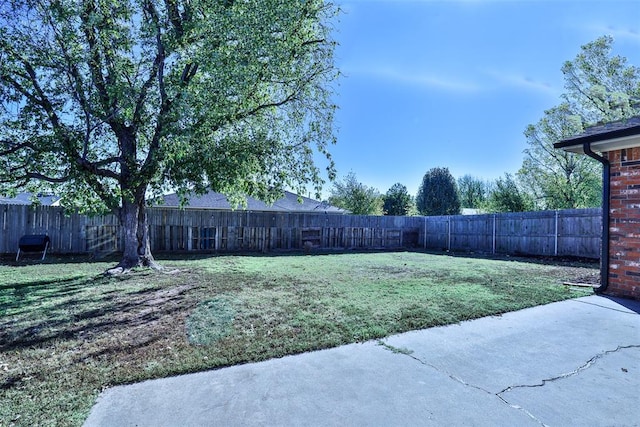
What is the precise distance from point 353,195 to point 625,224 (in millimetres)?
23600

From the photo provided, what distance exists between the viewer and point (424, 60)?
343 inches

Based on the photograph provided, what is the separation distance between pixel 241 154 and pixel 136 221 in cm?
329

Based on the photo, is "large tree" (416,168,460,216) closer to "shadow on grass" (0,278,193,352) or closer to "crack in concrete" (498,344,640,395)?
"shadow on grass" (0,278,193,352)

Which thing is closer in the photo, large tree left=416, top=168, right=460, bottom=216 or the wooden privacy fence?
the wooden privacy fence

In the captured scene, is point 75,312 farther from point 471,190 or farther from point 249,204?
point 471,190

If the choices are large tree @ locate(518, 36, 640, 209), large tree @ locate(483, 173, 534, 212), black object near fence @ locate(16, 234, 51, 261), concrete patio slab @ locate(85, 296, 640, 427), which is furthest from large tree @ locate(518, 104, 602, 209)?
black object near fence @ locate(16, 234, 51, 261)

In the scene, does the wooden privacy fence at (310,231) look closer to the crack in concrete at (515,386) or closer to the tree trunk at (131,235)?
the tree trunk at (131,235)

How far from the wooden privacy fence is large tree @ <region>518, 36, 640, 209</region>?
6.49 metres

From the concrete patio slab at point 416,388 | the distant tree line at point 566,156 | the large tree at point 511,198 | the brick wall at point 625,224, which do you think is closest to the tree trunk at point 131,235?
the concrete patio slab at point 416,388

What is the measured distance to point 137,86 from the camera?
6.55 metres

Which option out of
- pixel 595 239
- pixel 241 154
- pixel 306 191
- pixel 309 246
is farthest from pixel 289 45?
pixel 595 239

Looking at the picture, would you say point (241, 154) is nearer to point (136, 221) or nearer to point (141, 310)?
point (136, 221)

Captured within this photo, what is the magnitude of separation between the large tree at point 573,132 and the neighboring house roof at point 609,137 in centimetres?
1377

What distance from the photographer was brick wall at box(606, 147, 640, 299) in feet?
16.1
